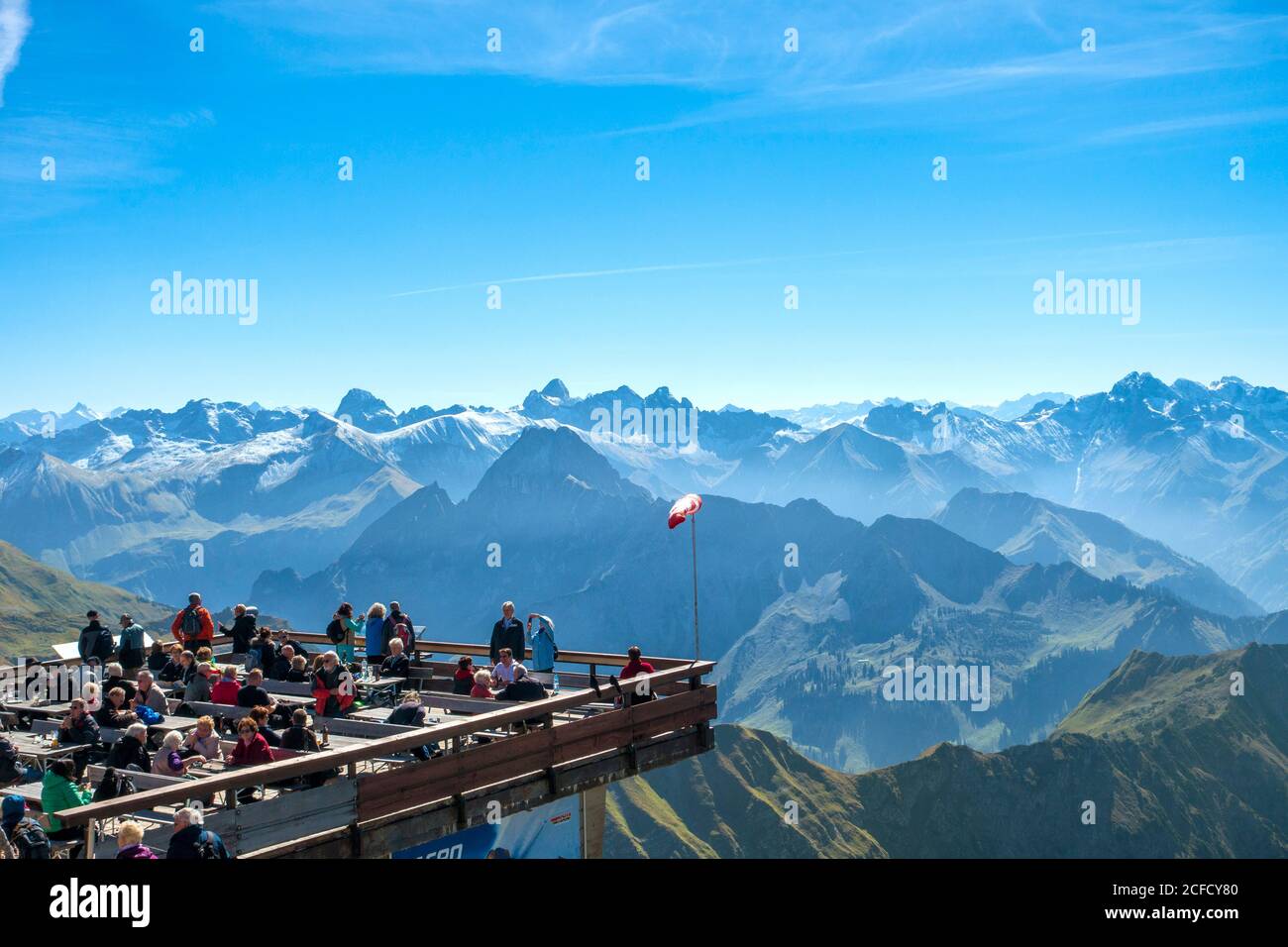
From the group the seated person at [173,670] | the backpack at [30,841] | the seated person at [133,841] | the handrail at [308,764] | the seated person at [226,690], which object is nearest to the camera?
the seated person at [133,841]

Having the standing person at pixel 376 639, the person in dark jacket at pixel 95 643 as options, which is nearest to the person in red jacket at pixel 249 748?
the standing person at pixel 376 639

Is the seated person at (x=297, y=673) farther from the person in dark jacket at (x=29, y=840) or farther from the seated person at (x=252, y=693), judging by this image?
the person in dark jacket at (x=29, y=840)

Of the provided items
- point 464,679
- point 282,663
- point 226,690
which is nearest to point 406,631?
point 282,663

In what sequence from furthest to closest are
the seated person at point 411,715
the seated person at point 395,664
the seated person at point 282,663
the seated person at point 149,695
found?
the seated person at point 282,663 → the seated person at point 395,664 → the seated person at point 149,695 → the seated person at point 411,715

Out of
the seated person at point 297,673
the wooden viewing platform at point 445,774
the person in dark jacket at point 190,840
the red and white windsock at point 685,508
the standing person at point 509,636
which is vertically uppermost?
the red and white windsock at point 685,508

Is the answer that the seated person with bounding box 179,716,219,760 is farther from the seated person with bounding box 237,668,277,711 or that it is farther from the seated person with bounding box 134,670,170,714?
the seated person with bounding box 134,670,170,714

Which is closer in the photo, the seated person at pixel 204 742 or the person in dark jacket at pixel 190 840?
the person in dark jacket at pixel 190 840

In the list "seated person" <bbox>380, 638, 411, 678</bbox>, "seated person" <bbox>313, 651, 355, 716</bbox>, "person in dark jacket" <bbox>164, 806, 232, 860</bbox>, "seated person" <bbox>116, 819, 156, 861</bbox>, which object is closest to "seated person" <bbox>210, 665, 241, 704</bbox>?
"seated person" <bbox>313, 651, 355, 716</bbox>

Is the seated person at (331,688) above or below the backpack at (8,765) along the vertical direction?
above
